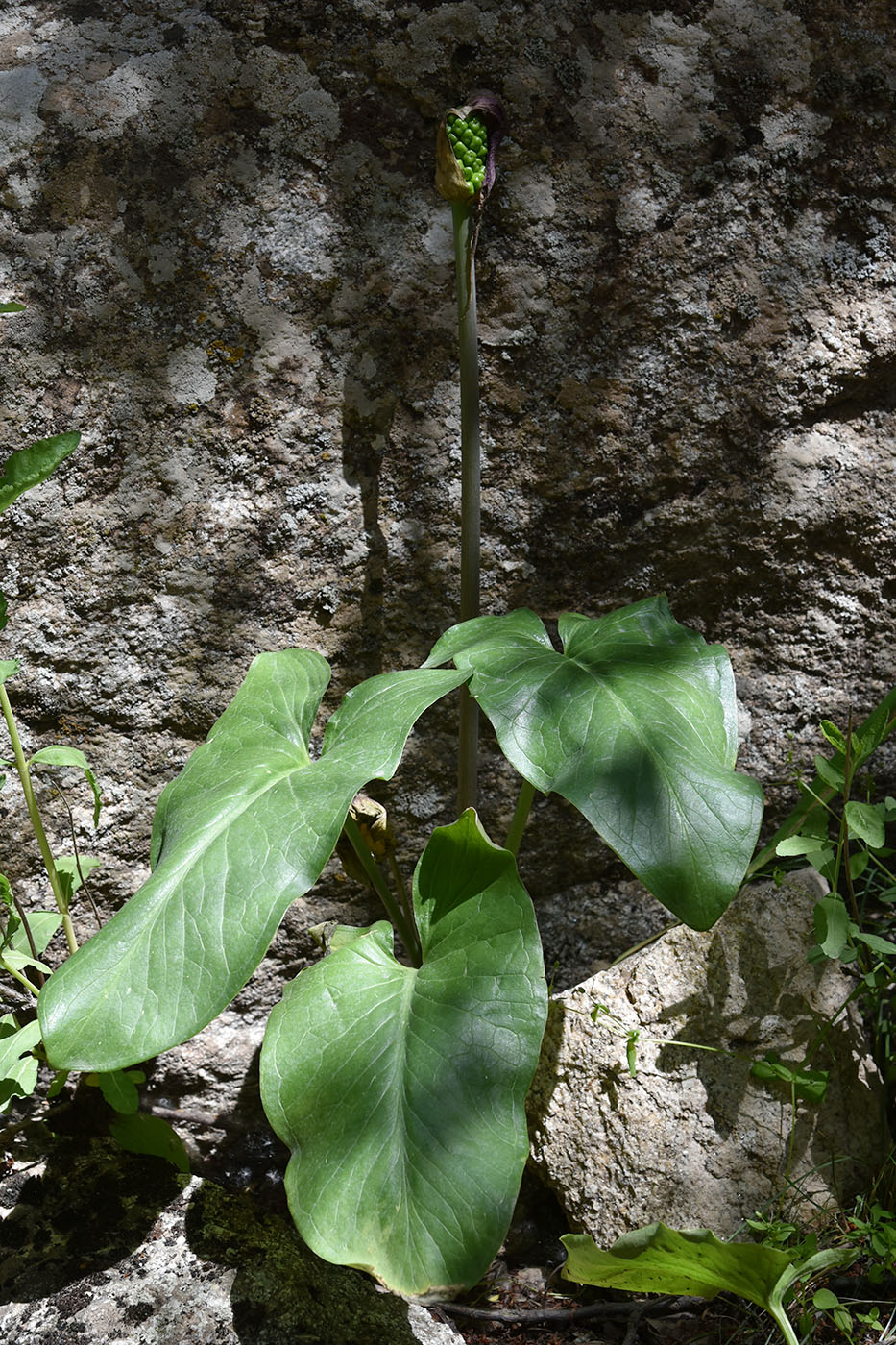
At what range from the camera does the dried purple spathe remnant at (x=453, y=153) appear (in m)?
1.08

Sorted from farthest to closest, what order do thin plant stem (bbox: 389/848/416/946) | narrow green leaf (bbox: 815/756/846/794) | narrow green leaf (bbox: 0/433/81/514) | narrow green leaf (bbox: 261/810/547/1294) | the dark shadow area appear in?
thin plant stem (bbox: 389/848/416/946) → narrow green leaf (bbox: 815/756/846/794) → the dark shadow area → narrow green leaf (bbox: 0/433/81/514) → narrow green leaf (bbox: 261/810/547/1294)

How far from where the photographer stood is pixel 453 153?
1083 millimetres

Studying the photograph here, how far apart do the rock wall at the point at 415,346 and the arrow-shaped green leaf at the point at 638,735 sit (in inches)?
13.4

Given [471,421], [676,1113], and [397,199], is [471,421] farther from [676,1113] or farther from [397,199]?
[676,1113]

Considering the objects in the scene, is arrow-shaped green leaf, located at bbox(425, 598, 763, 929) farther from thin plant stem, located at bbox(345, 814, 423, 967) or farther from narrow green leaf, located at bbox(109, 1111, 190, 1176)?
narrow green leaf, located at bbox(109, 1111, 190, 1176)

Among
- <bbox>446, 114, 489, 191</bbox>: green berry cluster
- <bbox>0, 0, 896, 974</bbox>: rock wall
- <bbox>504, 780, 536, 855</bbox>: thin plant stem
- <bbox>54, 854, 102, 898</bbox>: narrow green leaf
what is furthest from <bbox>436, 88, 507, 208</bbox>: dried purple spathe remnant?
<bbox>54, 854, 102, 898</bbox>: narrow green leaf

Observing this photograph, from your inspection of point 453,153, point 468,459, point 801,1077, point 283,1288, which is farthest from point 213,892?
point 453,153

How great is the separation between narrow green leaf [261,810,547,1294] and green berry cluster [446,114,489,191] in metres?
0.76

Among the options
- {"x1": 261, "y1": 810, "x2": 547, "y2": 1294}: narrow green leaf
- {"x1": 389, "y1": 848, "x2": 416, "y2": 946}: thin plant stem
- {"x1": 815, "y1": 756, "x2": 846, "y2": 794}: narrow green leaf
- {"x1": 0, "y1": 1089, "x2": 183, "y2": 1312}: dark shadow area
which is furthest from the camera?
{"x1": 389, "y1": 848, "x2": 416, "y2": 946}: thin plant stem

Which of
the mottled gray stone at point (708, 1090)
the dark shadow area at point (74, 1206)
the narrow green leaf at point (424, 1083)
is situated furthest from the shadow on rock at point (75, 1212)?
the mottled gray stone at point (708, 1090)

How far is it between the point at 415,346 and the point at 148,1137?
1.09 meters

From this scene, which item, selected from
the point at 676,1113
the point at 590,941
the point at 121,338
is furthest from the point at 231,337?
the point at 676,1113

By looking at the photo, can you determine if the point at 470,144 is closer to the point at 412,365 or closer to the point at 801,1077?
the point at 412,365

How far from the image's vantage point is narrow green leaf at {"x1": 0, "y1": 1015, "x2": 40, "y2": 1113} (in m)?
0.98
